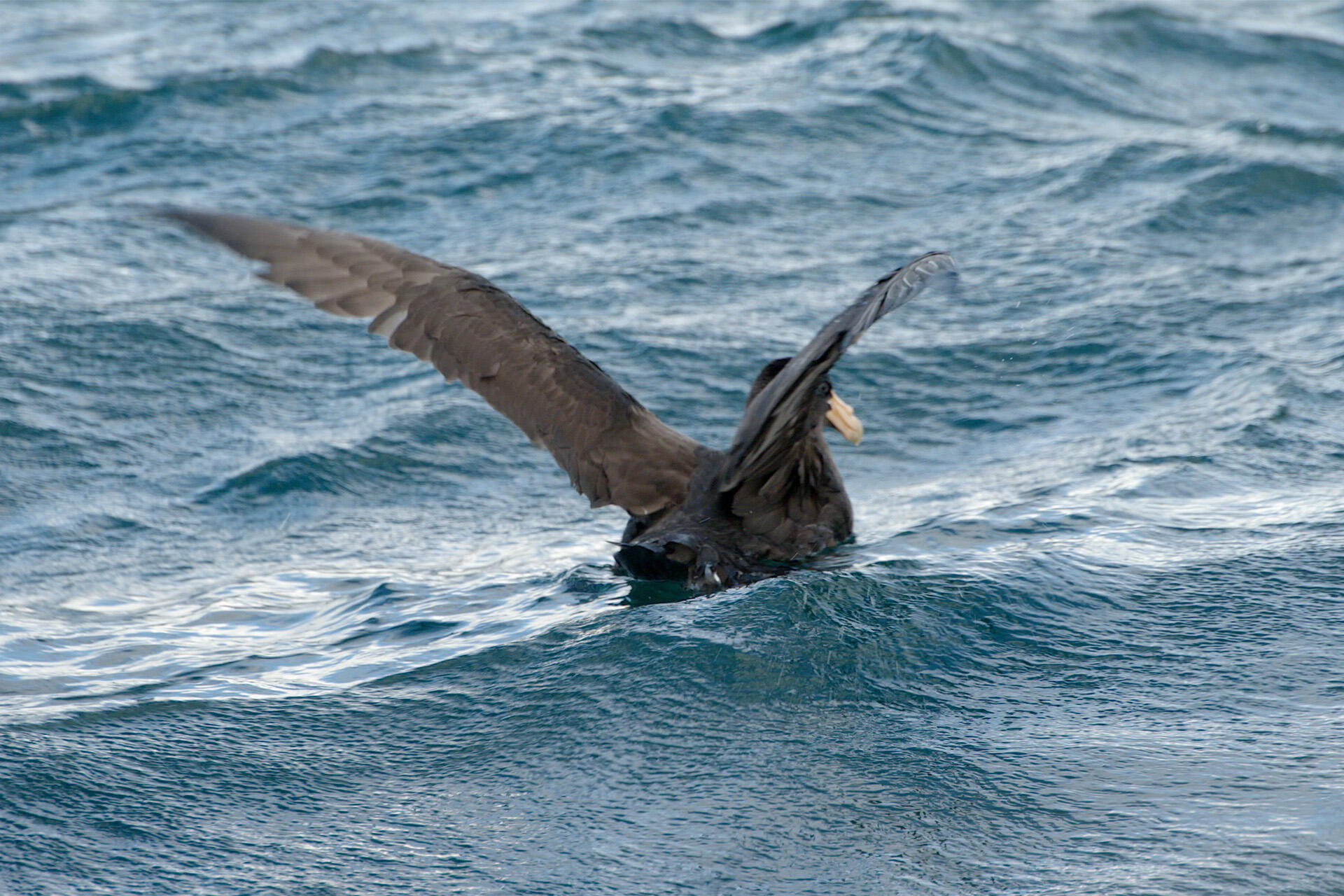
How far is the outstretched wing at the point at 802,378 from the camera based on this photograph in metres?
4.50

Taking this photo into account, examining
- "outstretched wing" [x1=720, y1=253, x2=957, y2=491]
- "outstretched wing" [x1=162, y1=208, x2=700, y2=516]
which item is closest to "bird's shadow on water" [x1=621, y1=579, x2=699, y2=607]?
"outstretched wing" [x1=162, y1=208, x2=700, y2=516]

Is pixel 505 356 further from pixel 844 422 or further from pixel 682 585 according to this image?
pixel 844 422

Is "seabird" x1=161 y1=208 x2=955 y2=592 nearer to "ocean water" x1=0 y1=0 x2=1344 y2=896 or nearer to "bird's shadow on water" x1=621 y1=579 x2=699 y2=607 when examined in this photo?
"bird's shadow on water" x1=621 y1=579 x2=699 y2=607

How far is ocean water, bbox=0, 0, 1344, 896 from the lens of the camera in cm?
427

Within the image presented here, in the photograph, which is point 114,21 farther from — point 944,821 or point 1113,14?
point 944,821

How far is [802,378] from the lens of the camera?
4938 mm

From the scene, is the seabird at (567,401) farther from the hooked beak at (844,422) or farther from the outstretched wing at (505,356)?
the hooked beak at (844,422)

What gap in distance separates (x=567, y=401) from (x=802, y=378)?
64.3 inches

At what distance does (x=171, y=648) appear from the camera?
5.84 metres

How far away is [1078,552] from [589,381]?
7.07 ft

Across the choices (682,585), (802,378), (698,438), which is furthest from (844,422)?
(802,378)

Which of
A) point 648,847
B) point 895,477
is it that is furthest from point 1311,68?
point 648,847

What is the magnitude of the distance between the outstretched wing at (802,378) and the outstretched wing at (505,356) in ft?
1.65

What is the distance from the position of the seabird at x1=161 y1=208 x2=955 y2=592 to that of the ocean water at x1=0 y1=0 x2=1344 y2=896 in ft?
1.19
